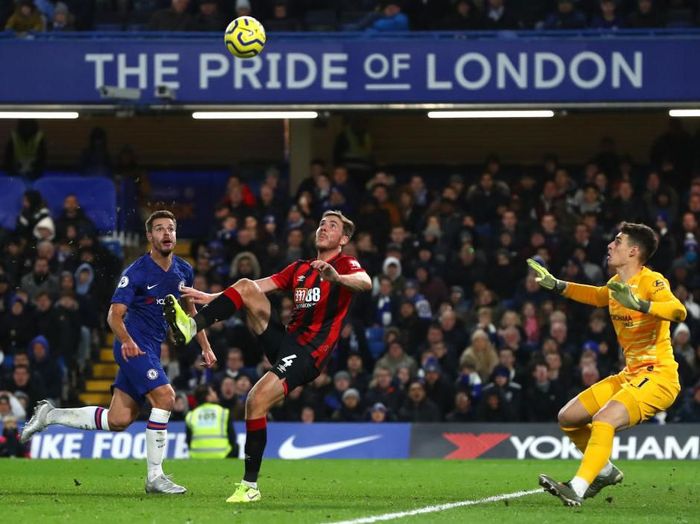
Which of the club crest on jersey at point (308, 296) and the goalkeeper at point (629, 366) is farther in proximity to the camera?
the club crest on jersey at point (308, 296)

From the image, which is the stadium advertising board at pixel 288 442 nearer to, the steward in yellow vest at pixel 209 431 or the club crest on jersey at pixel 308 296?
the steward in yellow vest at pixel 209 431

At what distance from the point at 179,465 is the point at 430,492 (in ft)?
14.8

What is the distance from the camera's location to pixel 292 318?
11.4 m

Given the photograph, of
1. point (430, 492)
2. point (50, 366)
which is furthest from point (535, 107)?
point (430, 492)

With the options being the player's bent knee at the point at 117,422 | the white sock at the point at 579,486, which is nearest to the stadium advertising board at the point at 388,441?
the player's bent knee at the point at 117,422

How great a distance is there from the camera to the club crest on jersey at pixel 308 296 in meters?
11.3


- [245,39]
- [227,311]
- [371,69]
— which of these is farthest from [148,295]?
[371,69]

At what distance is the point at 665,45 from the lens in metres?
22.0

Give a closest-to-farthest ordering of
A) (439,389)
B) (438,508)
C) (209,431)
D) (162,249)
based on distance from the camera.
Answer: (438,508) → (162,249) → (209,431) → (439,389)

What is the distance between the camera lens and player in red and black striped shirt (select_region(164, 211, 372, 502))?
1084 cm

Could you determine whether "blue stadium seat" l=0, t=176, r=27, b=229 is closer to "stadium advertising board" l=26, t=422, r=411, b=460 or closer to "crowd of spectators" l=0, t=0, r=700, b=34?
"crowd of spectators" l=0, t=0, r=700, b=34

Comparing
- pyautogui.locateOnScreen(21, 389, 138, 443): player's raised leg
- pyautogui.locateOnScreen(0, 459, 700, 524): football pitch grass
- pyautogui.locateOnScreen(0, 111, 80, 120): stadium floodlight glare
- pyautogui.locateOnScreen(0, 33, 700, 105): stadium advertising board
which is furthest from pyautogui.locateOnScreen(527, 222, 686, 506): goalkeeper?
pyautogui.locateOnScreen(0, 111, 80, 120): stadium floodlight glare

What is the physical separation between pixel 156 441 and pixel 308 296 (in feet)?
5.28

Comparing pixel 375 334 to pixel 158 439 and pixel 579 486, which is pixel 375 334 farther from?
pixel 579 486
